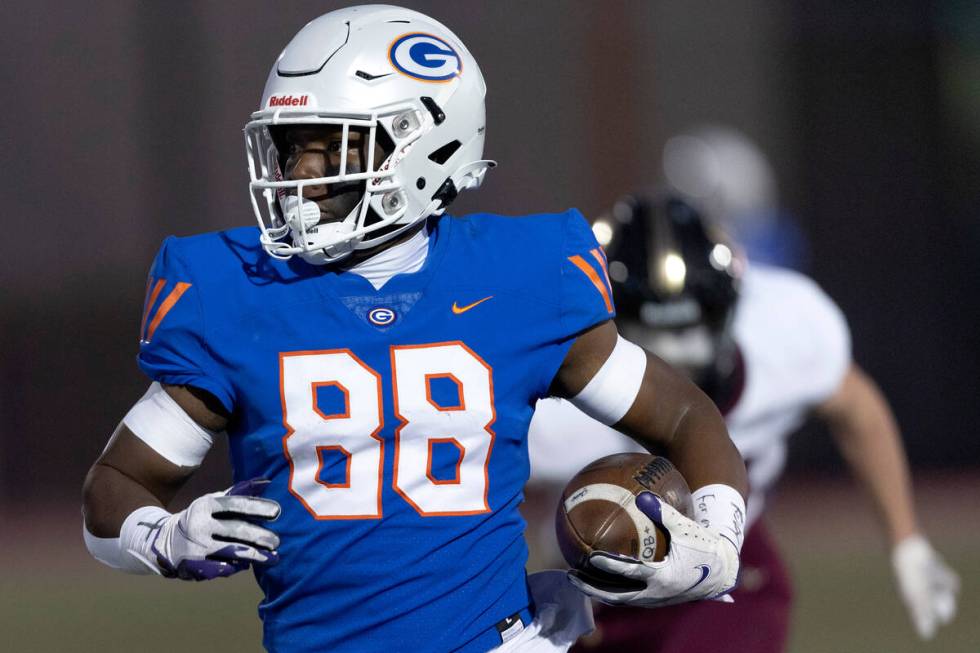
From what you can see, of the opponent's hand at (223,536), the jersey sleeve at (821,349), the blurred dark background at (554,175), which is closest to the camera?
the opponent's hand at (223,536)

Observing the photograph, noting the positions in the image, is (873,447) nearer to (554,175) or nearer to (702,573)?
(702,573)

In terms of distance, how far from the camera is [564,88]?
877 cm

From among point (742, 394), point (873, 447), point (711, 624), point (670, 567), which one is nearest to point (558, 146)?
point (873, 447)

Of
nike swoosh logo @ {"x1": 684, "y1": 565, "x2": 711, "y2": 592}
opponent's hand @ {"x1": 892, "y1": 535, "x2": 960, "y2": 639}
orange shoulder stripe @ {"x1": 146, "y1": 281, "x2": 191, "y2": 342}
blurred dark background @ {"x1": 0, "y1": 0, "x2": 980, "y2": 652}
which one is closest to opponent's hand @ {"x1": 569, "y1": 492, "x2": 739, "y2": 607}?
nike swoosh logo @ {"x1": 684, "y1": 565, "x2": 711, "y2": 592}

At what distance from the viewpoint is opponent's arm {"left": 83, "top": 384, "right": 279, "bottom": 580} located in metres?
2.16

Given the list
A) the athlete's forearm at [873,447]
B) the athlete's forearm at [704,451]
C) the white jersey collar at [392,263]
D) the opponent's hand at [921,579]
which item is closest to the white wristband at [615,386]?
the athlete's forearm at [704,451]

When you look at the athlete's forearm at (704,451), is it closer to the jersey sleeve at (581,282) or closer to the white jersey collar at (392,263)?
the jersey sleeve at (581,282)

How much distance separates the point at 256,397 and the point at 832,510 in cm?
661

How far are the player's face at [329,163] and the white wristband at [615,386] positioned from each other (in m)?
0.50

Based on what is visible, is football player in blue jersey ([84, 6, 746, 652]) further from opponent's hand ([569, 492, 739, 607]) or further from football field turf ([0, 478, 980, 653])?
football field turf ([0, 478, 980, 653])

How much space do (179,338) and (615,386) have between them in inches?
28.5

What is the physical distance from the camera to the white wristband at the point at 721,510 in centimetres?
236

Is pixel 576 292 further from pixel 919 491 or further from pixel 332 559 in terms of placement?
pixel 919 491

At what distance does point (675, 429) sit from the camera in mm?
2498
